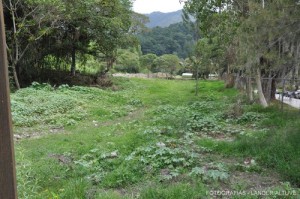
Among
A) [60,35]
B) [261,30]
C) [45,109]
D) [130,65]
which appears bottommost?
[45,109]

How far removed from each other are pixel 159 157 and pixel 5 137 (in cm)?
382

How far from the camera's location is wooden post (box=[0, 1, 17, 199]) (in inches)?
42.1

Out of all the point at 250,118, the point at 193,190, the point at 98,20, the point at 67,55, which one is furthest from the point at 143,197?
the point at 67,55

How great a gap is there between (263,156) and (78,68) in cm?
1981

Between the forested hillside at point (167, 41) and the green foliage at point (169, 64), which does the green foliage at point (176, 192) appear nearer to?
the green foliage at point (169, 64)

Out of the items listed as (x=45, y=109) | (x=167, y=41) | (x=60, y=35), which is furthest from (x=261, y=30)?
(x=167, y=41)

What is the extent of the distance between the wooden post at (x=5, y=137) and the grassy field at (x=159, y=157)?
232 centimetres

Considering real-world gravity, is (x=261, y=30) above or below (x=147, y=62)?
below

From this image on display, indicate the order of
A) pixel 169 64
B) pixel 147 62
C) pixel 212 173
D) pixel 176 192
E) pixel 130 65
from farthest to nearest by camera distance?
1. pixel 147 62
2. pixel 130 65
3. pixel 169 64
4. pixel 212 173
5. pixel 176 192

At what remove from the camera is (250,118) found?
8297 millimetres

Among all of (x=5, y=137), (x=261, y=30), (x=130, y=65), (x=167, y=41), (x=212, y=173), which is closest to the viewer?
(x=5, y=137)

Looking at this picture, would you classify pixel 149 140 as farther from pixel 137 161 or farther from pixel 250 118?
pixel 250 118

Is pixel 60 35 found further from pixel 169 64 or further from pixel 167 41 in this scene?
pixel 167 41

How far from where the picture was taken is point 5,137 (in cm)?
108
